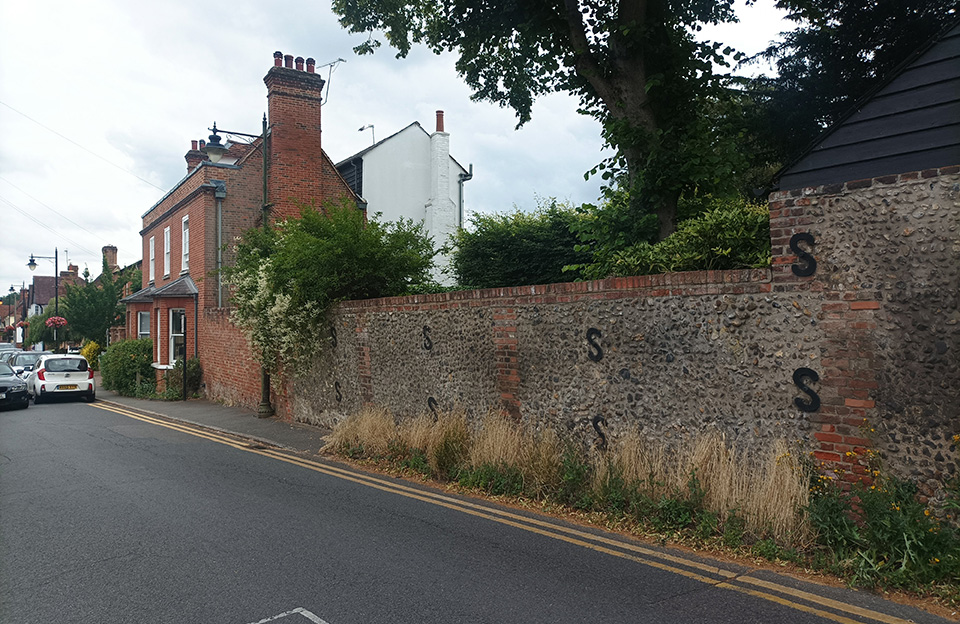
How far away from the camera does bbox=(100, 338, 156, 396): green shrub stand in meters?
22.7

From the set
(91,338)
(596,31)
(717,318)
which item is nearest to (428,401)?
(717,318)

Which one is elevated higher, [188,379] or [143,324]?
[143,324]

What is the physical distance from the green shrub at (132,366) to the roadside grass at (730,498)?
18165mm

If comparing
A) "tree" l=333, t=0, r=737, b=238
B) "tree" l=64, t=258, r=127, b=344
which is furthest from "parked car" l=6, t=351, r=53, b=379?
"tree" l=333, t=0, r=737, b=238

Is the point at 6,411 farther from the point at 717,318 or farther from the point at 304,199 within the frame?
the point at 717,318

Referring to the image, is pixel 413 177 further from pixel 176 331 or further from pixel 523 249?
pixel 523 249

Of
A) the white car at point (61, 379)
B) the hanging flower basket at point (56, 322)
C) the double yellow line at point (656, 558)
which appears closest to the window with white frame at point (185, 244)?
the white car at point (61, 379)

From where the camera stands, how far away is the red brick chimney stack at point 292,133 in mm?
19875

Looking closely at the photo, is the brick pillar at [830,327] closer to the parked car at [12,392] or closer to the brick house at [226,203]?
the brick house at [226,203]

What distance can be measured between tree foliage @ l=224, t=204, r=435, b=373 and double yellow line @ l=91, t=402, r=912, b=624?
4279 mm

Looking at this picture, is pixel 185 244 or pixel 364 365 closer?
pixel 364 365

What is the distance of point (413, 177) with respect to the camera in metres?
30.6

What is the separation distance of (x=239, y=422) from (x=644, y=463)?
1064 cm

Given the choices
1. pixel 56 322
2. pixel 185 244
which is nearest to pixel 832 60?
pixel 185 244
